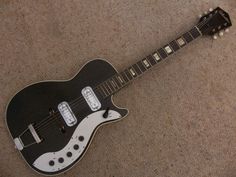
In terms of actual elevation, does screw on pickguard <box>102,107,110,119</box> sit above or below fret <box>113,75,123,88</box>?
below

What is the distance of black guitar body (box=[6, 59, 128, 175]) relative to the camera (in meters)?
1.05

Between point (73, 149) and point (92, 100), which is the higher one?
point (92, 100)

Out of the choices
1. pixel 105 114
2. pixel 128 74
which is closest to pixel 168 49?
pixel 128 74

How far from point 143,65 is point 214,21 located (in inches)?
12.6

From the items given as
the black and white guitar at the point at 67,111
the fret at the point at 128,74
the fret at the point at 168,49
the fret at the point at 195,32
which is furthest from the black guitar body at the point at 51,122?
the fret at the point at 195,32

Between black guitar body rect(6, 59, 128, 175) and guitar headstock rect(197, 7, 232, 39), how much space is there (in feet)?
1.50

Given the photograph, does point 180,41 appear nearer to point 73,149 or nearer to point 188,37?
point 188,37

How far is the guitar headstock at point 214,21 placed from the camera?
43.2 inches

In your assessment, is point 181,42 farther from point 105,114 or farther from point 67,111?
point 67,111

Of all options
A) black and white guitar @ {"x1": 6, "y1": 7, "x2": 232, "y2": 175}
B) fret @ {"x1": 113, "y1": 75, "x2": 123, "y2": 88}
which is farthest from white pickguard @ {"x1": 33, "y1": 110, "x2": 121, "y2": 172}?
fret @ {"x1": 113, "y1": 75, "x2": 123, "y2": 88}

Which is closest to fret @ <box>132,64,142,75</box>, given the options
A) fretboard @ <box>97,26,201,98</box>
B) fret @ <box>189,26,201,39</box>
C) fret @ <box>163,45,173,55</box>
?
fretboard @ <box>97,26,201,98</box>

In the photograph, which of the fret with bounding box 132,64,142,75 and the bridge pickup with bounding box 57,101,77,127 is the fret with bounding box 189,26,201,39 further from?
the bridge pickup with bounding box 57,101,77,127

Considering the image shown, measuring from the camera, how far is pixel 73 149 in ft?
3.46

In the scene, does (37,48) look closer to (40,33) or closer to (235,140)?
(40,33)
